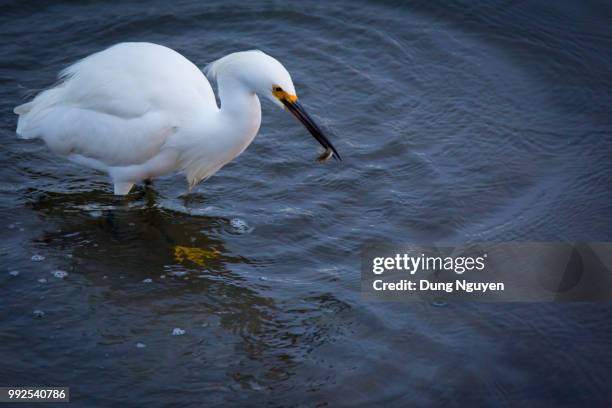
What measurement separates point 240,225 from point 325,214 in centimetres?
68

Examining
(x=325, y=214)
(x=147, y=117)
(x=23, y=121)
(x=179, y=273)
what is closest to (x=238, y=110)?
(x=147, y=117)

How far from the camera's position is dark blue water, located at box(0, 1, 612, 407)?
4.96 m

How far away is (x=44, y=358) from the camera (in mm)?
4965

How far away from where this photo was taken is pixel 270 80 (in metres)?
5.61

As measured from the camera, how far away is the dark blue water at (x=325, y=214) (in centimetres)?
496

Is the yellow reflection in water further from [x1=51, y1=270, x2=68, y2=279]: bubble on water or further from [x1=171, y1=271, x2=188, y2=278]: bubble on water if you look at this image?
[x1=51, y1=270, x2=68, y2=279]: bubble on water

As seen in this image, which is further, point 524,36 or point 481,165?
point 524,36

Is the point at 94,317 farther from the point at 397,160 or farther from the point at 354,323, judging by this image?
the point at 397,160

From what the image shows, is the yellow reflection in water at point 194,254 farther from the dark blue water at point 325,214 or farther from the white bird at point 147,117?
the white bird at point 147,117

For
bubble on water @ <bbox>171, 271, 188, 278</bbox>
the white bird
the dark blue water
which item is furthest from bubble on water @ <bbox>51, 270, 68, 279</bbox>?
the white bird

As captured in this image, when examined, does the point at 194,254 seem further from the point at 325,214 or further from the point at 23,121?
the point at 23,121

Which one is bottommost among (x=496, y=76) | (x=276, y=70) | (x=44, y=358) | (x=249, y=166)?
(x=44, y=358)

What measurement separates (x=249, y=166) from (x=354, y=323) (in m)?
2.20

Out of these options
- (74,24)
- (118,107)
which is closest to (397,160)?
(118,107)
